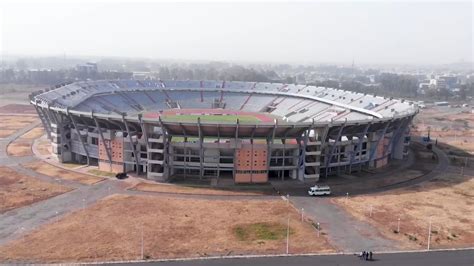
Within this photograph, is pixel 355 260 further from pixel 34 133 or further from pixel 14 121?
pixel 14 121

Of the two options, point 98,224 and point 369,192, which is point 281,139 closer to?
point 369,192

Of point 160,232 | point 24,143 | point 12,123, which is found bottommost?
point 160,232

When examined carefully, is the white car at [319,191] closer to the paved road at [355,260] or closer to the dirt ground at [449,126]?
the paved road at [355,260]

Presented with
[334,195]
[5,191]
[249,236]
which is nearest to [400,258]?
[249,236]

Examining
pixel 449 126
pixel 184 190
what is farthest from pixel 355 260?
pixel 449 126

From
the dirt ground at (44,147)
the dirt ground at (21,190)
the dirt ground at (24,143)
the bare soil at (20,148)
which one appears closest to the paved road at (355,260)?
Answer: the dirt ground at (21,190)

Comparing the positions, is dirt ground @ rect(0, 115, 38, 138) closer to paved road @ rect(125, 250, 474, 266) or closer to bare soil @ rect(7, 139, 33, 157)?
bare soil @ rect(7, 139, 33, 157)
